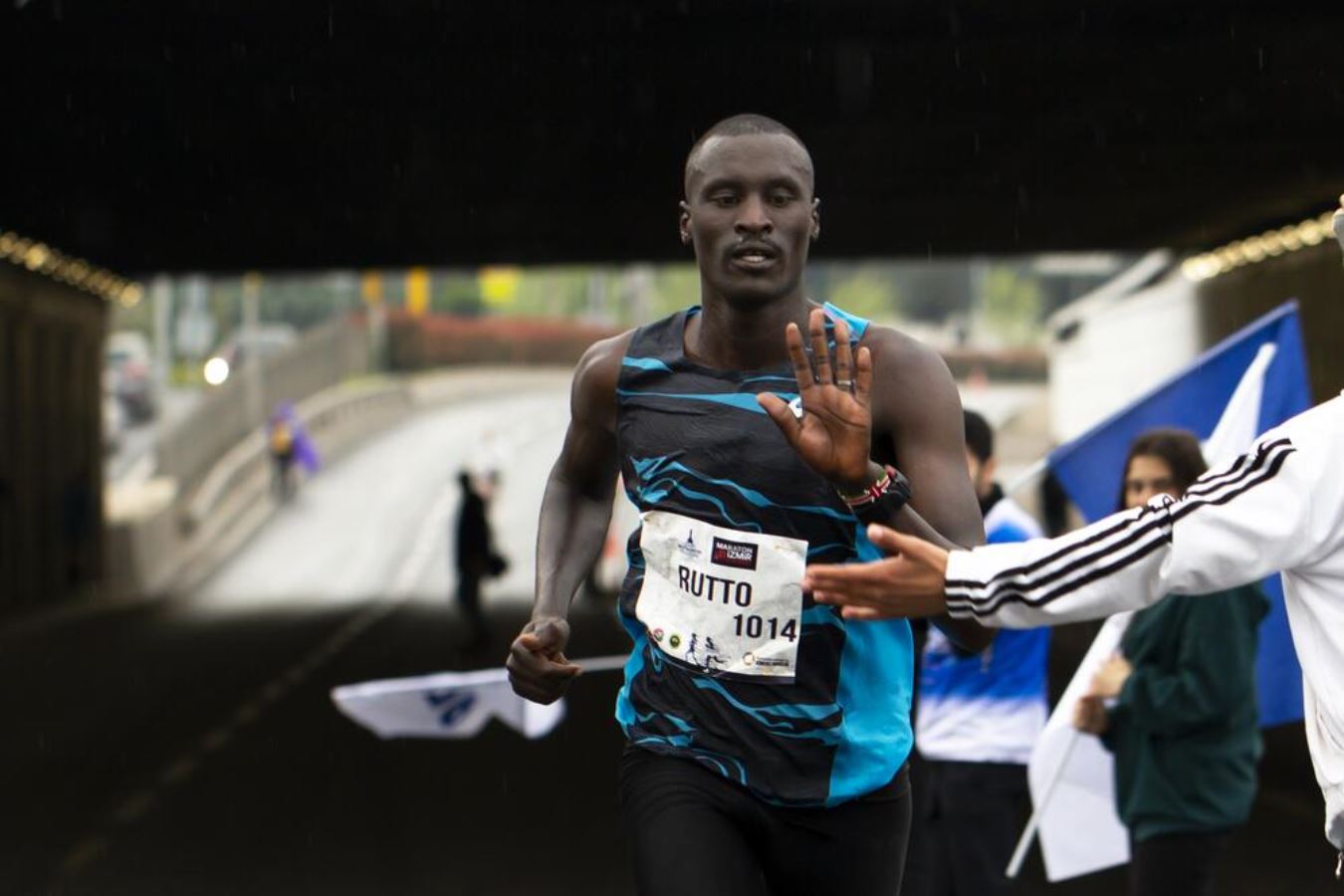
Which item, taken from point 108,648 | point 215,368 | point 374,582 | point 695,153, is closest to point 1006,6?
point 695,153

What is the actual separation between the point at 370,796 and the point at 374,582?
70.3 feet

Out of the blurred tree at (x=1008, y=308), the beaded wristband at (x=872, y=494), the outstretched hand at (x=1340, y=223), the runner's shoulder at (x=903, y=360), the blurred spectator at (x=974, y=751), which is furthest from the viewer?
the blurred tree at (x=1008, y=308)

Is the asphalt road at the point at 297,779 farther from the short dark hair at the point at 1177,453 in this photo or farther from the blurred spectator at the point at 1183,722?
the short dark hair at the point at 1177,453

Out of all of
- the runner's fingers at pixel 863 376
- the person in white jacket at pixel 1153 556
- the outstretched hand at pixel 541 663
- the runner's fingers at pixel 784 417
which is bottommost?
the outstretched hand at pixel 541 663

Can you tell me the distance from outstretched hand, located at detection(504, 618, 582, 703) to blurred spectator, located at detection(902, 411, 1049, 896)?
7.85 feet

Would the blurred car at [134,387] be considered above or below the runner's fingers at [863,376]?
below

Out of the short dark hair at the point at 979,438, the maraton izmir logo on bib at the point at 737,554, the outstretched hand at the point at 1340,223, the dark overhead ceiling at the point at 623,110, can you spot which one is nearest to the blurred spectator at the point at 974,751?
the short dark hair at the point at 979,438

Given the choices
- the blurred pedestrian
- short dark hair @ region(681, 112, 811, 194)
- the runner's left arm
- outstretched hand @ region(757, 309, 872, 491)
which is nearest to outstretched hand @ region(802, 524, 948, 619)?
outstretched hand @ region(757, 309, 872, 491)

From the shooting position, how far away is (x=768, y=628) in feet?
13.5

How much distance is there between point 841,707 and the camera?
13.4 ft

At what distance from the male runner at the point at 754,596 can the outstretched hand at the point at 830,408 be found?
25 centimetres

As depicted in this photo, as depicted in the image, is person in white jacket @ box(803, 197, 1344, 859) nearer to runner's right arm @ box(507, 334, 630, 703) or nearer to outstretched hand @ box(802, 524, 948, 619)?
outstretched hand @ box(802, 524, 948, 619)

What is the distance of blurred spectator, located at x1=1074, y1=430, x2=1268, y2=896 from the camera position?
5797 millimetres

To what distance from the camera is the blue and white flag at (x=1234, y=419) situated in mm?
7016
